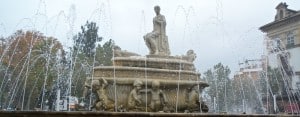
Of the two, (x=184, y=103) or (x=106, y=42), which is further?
(x=106, y=42)

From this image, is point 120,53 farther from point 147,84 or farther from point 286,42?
point 286,42

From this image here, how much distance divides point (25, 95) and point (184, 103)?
21583 mm

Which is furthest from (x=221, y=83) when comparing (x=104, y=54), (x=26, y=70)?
(x=26, y=70)

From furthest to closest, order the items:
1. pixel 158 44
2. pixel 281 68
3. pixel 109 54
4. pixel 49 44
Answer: pixel 281 68 → pixel 109 54 → pixel 49 44 → pixel 158 44

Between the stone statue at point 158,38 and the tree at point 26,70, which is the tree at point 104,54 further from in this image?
the stone statue at point 158,38

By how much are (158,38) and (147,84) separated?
10.5 ft

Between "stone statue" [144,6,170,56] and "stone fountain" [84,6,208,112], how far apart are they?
26.1 inches

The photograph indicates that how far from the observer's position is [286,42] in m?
51.3

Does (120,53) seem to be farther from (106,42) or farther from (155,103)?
(106,42)

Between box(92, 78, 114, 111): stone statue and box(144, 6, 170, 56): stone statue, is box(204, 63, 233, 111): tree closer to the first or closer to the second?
box(144, 6, 170, 56): stone statue

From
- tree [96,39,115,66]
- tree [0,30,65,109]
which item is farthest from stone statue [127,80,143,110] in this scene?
tree [96,39,115,66]

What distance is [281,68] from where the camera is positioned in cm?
4762

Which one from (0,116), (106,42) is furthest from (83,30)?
(0,116)

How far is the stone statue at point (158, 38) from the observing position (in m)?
16.2
